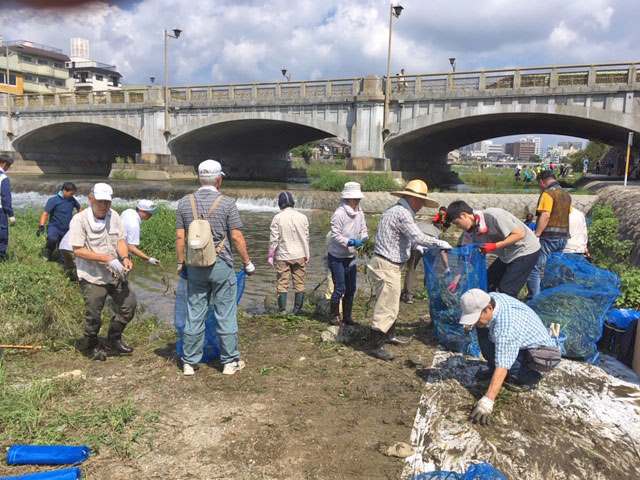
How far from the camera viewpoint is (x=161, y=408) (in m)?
4.27

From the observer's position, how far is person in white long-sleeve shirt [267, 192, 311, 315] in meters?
6.88

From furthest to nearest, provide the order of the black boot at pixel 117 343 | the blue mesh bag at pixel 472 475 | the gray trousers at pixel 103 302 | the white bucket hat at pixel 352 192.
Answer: the white bucket hat at pixel 352 192, the black boot at pixel 117 343, the gray trousers at pixel 103 302, the blue mesh bag at pixel 472 475

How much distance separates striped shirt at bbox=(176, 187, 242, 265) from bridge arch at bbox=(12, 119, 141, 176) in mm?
39417

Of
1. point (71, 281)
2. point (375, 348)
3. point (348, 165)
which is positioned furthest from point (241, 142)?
point (375, 348)

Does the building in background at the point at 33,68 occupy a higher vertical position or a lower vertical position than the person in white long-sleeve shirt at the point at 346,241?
higher

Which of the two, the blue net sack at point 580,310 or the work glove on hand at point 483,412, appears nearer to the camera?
the work glove on hand at point 483,412

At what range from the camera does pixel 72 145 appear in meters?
50.6

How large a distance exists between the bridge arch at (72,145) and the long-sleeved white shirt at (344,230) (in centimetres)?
3865

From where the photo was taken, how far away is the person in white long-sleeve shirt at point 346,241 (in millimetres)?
6190

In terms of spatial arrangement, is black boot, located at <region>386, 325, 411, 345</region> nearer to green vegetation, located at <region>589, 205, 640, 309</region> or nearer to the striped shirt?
the striped shirt

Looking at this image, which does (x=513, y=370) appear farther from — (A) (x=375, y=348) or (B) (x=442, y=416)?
(A) (x=375, y=348)

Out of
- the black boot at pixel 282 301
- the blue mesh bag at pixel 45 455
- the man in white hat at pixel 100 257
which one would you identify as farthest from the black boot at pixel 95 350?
the black boot at pixel 282 301

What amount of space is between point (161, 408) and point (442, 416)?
2.34 metres

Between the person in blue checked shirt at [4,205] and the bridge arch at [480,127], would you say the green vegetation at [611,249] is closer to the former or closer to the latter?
the person in blue checked shirt at [4,205]
